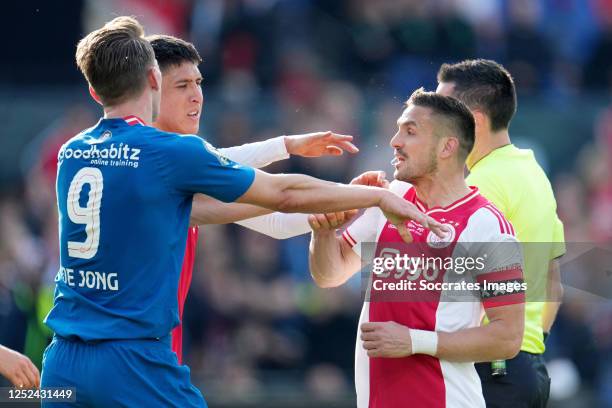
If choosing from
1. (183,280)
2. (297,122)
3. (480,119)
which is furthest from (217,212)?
(297,122)

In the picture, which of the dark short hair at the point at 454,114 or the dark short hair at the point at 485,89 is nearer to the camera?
the dark short hair at the point at 454,114

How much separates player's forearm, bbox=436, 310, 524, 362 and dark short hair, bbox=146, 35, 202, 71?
2.09 meters

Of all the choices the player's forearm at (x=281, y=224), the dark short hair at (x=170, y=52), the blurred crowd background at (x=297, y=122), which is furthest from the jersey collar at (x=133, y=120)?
the blurred crowd background at (x=297, y=122)

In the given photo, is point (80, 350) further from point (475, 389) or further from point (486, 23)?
point (486, 23)

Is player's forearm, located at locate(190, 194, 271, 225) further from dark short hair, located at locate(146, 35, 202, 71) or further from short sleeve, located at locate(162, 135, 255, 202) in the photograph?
dark short hair, located at locate(146, 35, 202, 71)

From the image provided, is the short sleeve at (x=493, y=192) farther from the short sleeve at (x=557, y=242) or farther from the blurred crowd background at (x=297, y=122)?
the blurred crowd background at (x=297, y=122)

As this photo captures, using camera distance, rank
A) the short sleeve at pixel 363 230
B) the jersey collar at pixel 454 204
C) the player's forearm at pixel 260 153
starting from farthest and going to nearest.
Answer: the player's forearm at pixel 260 153
the short sleeve at pixel 363 230
the jersey collar at pixel 454 204

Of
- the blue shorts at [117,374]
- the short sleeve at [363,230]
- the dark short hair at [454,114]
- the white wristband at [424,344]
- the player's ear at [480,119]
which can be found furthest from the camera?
the player's ear at [480,119]

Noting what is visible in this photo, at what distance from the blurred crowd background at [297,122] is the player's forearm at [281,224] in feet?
16.2

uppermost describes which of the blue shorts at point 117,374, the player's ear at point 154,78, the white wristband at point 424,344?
the player's ear at point 154,78

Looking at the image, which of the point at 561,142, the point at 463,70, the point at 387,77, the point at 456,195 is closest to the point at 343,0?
the point at 387,77

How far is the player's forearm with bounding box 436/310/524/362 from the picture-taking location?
572cm

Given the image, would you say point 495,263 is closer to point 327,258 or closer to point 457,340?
point 457,340

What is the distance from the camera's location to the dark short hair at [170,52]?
6.56 metres
